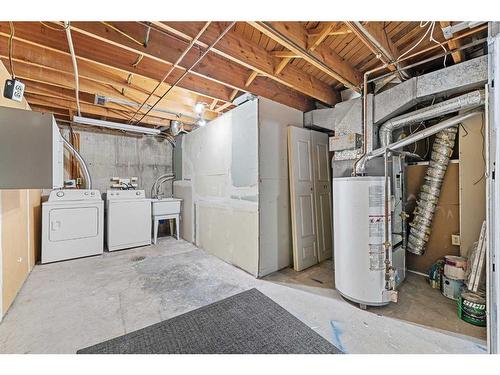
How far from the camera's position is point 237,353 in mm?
1488

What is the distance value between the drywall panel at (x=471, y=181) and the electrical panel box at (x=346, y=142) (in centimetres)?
101

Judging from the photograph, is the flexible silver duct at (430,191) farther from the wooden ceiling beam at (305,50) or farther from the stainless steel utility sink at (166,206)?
the stainless steel utility sink at (166,206)

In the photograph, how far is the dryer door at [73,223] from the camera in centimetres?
323

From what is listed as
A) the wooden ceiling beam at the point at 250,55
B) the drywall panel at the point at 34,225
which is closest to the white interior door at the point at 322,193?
the wooden ceiling beam at the point at 250,55

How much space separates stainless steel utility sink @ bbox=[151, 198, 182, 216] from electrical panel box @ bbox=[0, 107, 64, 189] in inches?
96.3

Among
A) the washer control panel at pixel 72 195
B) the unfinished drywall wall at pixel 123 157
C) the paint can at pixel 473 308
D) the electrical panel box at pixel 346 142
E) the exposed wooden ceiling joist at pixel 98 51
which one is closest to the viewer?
the paint can at pixel 473 308

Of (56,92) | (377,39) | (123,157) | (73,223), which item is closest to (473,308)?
(377,39)

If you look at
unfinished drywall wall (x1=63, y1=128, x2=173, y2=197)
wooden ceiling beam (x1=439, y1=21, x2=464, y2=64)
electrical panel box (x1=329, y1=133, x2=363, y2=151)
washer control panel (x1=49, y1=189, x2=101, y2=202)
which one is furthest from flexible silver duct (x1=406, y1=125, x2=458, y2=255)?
unfinished drywall wall (x1=63, y1=128, x2=173, y2=197)

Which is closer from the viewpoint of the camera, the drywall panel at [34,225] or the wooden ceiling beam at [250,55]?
the wooden ceiling beam at [250,55]

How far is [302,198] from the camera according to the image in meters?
2.98

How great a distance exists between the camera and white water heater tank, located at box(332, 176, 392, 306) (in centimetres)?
199

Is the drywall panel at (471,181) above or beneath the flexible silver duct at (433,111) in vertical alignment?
beneath

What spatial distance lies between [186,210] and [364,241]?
11.2 feet

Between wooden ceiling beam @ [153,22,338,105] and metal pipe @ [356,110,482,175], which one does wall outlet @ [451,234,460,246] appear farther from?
wooden ceiling beam @ [153,22,338,105]
